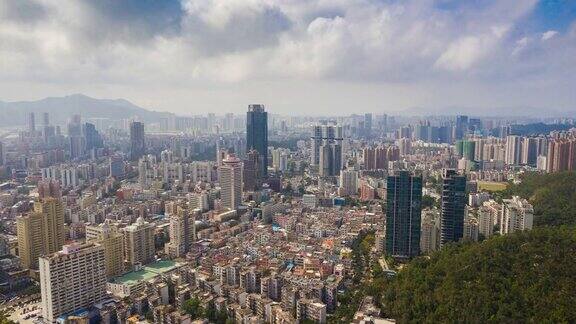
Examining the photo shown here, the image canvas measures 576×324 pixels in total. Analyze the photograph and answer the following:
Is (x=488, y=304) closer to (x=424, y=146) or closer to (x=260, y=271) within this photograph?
(x=260, y=271)

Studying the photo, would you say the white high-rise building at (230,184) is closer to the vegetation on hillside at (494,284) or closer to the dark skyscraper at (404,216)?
the dark skyscraper at (404,216)

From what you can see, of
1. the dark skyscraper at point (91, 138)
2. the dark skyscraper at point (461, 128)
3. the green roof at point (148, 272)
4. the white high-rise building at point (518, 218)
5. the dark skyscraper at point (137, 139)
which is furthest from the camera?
the dark skyscraper at point (461, 128)

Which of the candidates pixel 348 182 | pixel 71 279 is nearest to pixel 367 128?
pixel 348 182

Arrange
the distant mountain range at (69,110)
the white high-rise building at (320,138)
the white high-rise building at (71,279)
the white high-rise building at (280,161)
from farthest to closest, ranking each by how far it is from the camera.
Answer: the white high-rise building at (320,138) < the white high-rise building at (280,161) < the distant mountain range at (69,110) < the white high-rise building at (71,279)

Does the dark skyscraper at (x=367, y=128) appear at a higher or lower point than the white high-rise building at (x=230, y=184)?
higher

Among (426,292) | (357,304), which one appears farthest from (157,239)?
(426,292)

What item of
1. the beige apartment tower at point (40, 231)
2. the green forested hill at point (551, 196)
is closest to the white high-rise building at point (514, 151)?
the green forested hill at point (551, 196)

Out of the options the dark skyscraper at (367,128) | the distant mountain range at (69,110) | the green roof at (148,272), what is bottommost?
the green roof at (148,272)
